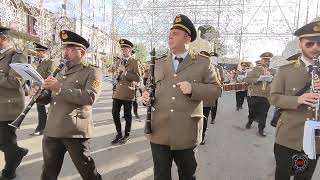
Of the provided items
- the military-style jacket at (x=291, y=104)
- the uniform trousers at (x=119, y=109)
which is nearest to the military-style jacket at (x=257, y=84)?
the uniform trousers at (x=119, y=109)

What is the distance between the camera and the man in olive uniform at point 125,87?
23.8ft

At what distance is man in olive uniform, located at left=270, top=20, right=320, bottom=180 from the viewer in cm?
339

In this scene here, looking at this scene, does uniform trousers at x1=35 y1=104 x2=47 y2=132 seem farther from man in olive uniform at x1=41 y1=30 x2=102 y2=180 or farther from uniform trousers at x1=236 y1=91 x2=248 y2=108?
uniform trousers at x1=236 y1=91 x2=248 y2=108

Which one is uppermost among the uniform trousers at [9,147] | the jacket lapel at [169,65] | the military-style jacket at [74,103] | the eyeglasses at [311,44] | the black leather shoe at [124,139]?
the eyeglasses at [311,44]

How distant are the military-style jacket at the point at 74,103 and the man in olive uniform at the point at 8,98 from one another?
1062 millimetres

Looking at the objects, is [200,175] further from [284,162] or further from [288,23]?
[288,23]

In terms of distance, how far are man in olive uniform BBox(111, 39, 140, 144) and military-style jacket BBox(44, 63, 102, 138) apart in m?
3.24

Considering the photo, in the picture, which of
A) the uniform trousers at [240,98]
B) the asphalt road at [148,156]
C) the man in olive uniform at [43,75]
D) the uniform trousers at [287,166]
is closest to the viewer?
the uniform trousers at [287,166]

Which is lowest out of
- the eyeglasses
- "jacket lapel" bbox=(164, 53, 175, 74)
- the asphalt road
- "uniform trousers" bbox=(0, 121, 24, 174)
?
the asphalt road

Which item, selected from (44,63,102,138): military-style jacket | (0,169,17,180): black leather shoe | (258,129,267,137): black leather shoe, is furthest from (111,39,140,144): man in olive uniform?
(258,129,267,137): black leather shoe

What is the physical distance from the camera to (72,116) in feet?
12.8

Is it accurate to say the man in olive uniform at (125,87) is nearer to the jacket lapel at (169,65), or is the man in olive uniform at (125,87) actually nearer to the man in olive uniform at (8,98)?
the man in olive uniform at (8,98)

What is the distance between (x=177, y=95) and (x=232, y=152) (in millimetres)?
3791

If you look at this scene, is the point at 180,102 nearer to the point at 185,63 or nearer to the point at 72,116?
the point at 185,63
